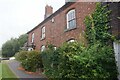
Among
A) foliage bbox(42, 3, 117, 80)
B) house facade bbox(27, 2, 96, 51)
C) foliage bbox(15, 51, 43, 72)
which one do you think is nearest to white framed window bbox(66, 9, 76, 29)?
house facade bbox(27, 2, 96, 51)

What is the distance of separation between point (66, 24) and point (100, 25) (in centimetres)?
639

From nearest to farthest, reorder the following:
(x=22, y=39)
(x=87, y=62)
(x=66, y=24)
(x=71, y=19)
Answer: (x=87, y=62) < (x=71, y=19) < (x=66, y=24) < (x=22, y=39)

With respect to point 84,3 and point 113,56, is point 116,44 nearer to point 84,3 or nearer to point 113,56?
point 113,56

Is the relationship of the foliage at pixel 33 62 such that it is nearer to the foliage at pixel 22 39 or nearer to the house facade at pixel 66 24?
the house facade at pixel 66 24

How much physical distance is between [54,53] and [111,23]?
521 cm

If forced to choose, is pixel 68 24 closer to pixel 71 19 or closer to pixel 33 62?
pixel 71 19

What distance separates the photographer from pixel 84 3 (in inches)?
682

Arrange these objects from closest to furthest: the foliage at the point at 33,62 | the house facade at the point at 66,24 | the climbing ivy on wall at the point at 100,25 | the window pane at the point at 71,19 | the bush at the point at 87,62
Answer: the bush at the point at 87,62 → the climbing ivy on wall at the point at 100,25 → the house facade at the point at 66,24 → the window pane at the point at 71,19 → the foliage at the point at 33,62

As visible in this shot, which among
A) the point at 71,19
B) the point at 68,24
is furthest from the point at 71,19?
the point at 68,24

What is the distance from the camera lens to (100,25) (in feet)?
46.4

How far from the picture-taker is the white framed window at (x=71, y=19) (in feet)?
61.4

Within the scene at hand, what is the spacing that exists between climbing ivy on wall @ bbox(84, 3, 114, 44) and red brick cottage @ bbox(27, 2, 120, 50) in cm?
46

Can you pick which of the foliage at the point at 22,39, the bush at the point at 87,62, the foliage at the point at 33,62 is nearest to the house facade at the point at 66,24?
the foliage at the point at 33,62

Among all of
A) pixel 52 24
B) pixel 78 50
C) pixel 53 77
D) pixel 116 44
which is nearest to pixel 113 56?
pixel 116 44
